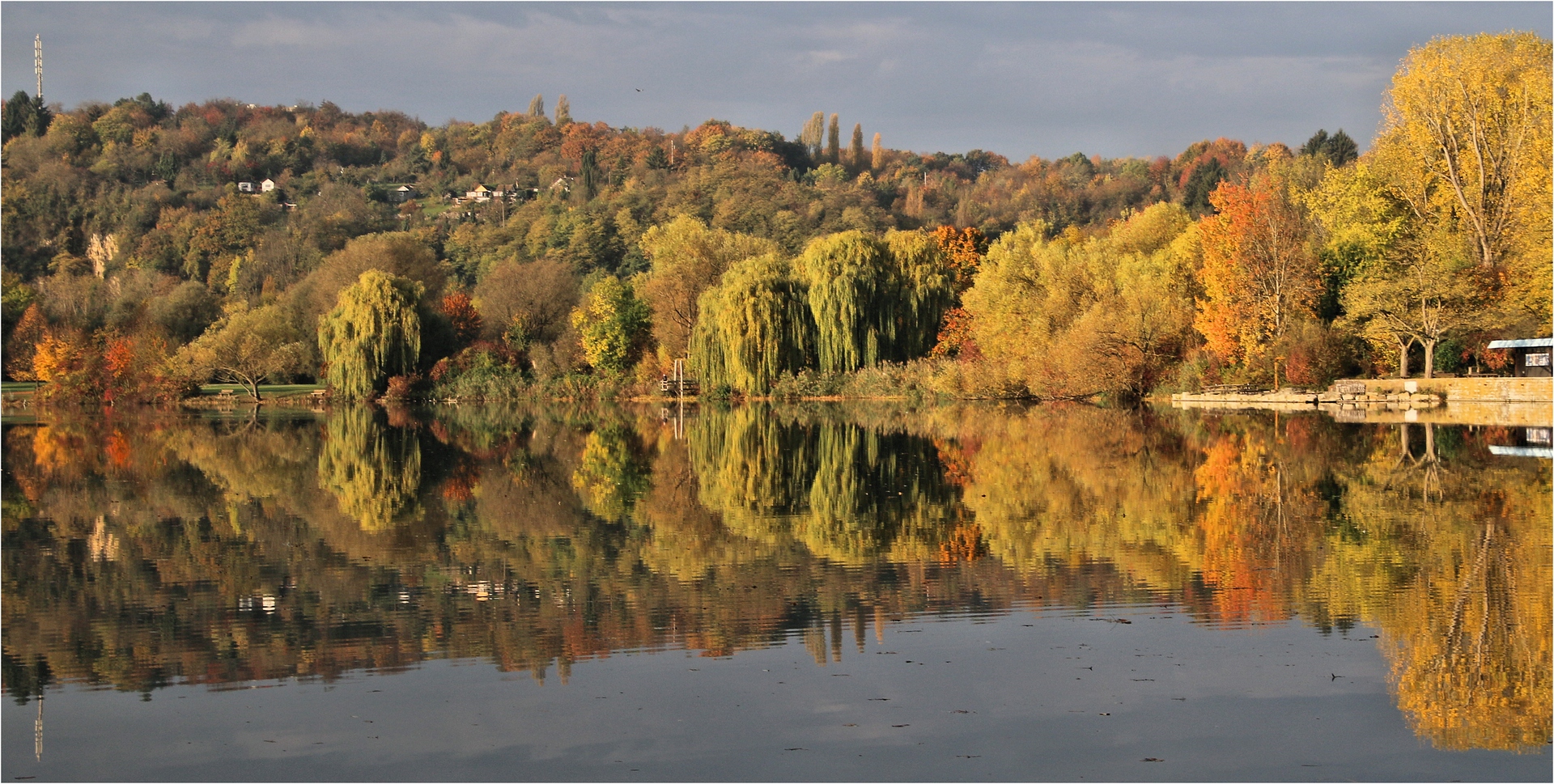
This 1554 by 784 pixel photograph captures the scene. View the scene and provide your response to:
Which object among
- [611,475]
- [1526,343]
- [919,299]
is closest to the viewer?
[611,475]

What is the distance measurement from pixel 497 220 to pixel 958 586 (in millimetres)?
103781

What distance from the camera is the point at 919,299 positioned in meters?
45.9

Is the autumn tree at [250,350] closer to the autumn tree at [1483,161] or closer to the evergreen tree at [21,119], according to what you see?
the autumn tree at [1483,161]

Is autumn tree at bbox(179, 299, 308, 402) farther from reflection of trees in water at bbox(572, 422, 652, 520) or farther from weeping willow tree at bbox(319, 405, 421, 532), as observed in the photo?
reflection of trees in water at bbox(572, 422, 652, 520)

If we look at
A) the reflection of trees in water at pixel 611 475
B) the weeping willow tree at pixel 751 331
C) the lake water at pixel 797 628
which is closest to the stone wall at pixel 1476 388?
the lake water at pixel 797 628

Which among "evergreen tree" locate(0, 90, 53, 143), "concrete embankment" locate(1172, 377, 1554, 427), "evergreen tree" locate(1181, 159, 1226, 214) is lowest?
"concrete embankment" locate(1172, 377, 1554, 427)

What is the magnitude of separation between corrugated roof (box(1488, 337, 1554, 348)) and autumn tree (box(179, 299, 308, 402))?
4223cm

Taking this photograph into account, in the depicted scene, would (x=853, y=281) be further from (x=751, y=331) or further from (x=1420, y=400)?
(x=1420, y=400)

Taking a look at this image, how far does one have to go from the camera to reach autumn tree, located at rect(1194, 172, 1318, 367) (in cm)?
3503

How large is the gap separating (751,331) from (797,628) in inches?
1430

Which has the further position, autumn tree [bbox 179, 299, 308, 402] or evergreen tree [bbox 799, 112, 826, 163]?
evergreen tree [bbox 799, 112, 826, 163]

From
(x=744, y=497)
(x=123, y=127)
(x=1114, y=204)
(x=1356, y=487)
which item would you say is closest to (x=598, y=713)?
(x=744, y=497)

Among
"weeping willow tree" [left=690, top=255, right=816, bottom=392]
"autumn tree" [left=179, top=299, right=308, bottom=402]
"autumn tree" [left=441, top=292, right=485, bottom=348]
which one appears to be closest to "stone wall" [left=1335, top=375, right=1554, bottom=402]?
"weeping willow tree" [left=690, top=255, right=816, bottom=392]

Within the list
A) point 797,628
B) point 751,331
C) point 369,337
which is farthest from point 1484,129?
point 369,337
